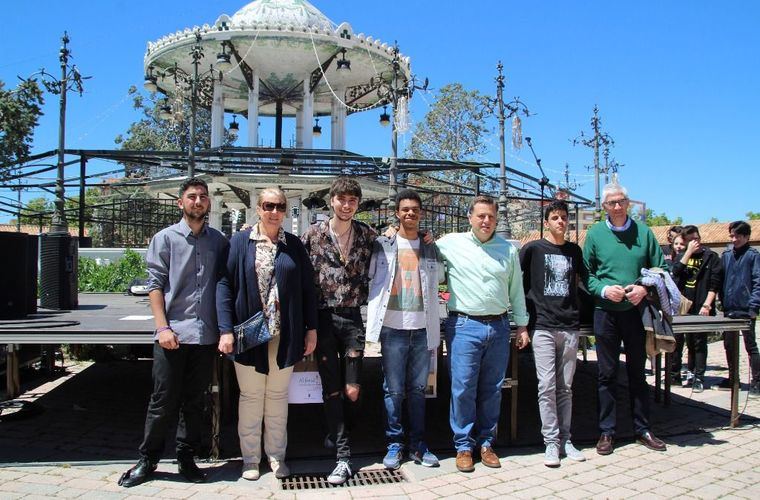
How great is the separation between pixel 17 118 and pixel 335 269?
27219 mm

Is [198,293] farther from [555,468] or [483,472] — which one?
[555,468]

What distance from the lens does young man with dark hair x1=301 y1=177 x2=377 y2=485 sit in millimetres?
4262

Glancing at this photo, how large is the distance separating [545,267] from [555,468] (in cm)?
156

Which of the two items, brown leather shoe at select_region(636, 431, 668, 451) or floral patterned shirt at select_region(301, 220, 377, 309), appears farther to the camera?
brown leather shoe at select_region(636, 431, 668, 451)

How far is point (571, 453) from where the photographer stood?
4.71 meters

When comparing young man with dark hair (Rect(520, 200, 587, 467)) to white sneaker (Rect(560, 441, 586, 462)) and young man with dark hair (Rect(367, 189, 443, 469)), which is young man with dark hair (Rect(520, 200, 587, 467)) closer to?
white sneaker (Rect(560, 441, 586, 462))

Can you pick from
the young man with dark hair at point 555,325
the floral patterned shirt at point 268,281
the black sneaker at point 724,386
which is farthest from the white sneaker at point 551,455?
the black sneaker at point 724,386

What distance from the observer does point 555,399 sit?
4.71 metres

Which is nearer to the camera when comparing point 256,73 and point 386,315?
point 386,315

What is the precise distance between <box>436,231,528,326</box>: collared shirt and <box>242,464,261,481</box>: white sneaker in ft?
6.16

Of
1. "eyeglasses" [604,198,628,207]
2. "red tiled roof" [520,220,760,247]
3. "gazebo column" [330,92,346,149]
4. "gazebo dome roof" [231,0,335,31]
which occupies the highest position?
"gazebo dome roof" [231,0,335,31]

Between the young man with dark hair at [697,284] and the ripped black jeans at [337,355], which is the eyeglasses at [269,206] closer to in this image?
A: the ripped black jeans at [337,355]

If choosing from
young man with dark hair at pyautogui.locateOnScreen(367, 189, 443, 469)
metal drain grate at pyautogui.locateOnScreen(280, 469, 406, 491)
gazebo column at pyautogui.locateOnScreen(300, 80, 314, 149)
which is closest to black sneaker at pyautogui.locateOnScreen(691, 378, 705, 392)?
young man with dark hair at pyautogui.locateOnScreen(367, 189, 443, 469)

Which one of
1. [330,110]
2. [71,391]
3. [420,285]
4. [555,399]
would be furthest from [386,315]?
[330,110]
